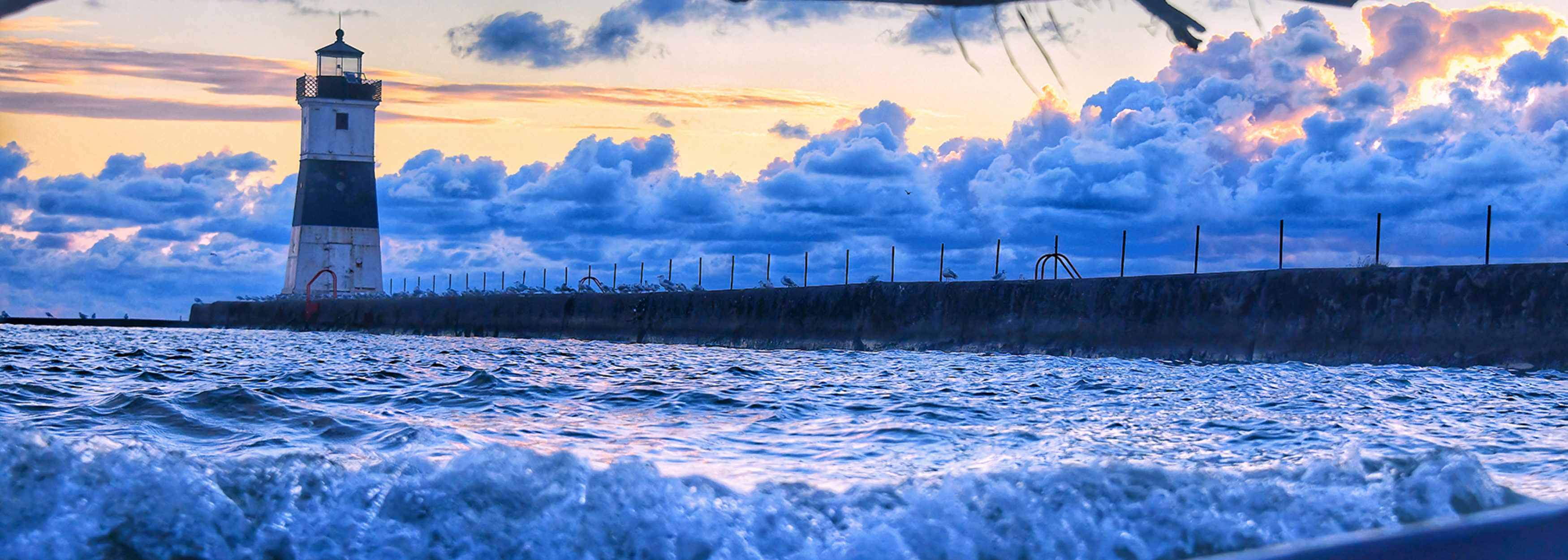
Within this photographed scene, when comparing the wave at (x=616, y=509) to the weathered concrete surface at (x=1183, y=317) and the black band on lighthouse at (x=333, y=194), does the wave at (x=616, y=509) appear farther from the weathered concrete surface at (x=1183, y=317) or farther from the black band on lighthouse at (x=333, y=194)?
the black band on lighthouse at (x=333, y=194)

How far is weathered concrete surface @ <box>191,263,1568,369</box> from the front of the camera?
9.24 meters

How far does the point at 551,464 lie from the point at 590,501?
1.05 feet

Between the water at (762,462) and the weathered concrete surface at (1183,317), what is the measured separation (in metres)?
0.36

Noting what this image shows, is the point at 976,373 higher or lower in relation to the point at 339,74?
lower

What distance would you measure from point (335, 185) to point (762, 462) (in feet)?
115

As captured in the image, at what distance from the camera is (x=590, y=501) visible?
3.65 metres

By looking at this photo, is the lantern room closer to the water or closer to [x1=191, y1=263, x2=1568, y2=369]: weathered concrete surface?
[x1=191, y1=263, x2=1568, y2=369]: weathered concrete surface

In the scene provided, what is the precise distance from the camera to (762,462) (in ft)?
16.5

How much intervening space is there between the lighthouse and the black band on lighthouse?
0.5 inches

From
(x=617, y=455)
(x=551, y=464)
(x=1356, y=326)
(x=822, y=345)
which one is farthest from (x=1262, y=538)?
(x=822, y=345)

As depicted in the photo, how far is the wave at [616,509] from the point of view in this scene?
11.2ft

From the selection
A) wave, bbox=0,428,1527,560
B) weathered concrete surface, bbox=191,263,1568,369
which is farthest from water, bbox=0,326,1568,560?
weathered concrete surface, bbox=191,263,1568,369

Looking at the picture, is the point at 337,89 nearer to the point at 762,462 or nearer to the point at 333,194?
the point at 333,194

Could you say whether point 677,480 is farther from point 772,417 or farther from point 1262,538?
point 772,417
